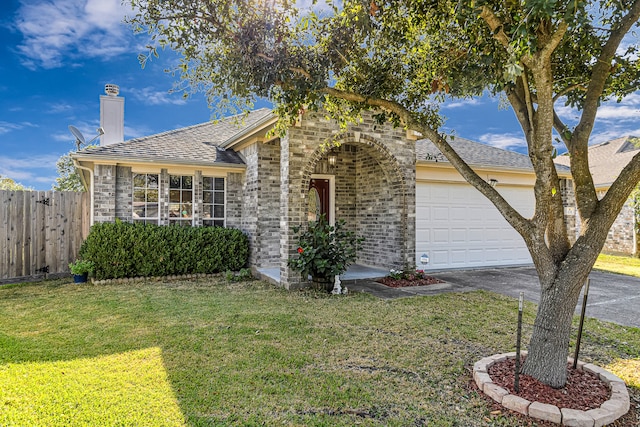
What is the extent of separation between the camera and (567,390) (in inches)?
132

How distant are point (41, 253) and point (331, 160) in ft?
26.2

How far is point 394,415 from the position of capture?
3.04 m

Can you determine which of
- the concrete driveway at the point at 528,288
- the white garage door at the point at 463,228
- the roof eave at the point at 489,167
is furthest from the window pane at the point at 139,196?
the white garage door at the point at 463,228

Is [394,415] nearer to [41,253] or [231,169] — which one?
[231,169]

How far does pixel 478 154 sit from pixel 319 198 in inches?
225

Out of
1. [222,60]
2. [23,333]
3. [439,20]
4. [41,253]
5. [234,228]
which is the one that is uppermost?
[439,20]

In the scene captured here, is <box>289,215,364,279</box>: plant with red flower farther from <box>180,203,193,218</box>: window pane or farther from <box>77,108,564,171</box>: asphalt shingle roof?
<box>180,203,193,218</box>: window pane

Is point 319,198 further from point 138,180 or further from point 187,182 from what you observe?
point 138,180

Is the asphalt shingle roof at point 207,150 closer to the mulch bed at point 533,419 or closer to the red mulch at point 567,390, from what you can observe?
the red mulch at point 567,390

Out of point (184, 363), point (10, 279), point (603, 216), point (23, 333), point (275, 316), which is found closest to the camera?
point (603, 216)

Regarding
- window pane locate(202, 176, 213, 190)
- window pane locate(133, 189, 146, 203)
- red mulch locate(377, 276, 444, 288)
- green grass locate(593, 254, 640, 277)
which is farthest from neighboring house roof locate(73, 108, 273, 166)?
green grass locate(593, 254, 640, 277)

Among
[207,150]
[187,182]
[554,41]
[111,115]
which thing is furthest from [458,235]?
[111,115]

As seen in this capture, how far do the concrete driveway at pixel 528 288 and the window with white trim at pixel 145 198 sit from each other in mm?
5640

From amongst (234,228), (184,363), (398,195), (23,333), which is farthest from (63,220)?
(398,195)
